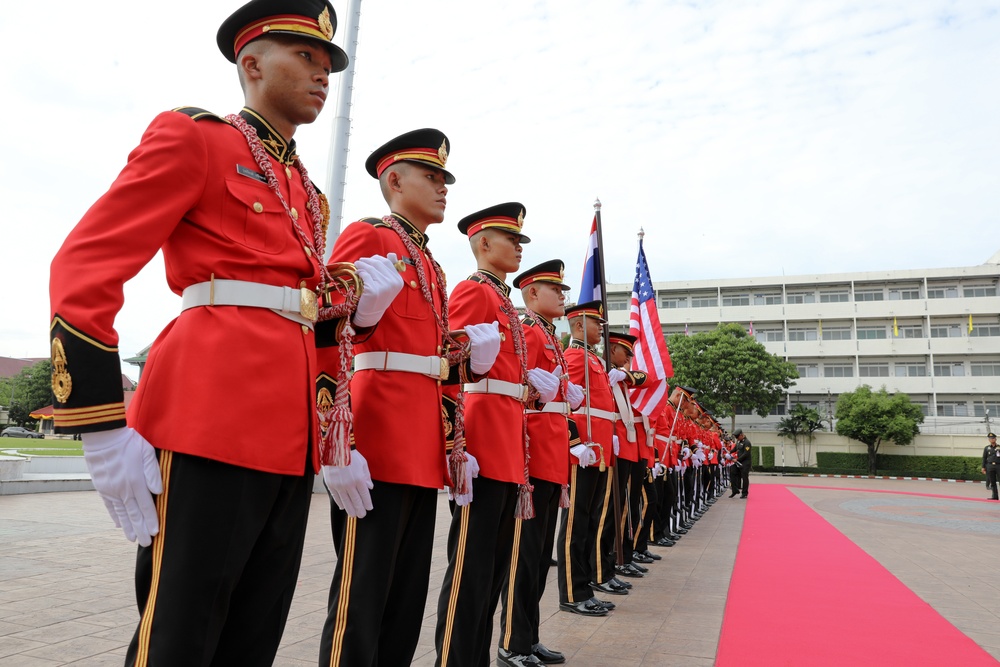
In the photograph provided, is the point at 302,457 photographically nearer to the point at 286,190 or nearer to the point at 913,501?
the point at 286,190

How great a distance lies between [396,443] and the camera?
2.57 m

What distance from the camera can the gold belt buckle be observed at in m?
1.96

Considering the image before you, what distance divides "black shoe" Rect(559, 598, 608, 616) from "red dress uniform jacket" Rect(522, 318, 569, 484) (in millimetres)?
1467

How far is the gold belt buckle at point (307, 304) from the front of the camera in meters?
1.96

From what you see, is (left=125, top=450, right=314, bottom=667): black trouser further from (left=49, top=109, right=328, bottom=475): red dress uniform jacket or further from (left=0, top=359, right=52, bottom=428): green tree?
(left=0, top=359, right=52, bottom=428): green tree

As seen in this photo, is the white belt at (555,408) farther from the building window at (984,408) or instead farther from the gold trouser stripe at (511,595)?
the building window at (984,408)

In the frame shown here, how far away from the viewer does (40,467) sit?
Answer: 1509 cm

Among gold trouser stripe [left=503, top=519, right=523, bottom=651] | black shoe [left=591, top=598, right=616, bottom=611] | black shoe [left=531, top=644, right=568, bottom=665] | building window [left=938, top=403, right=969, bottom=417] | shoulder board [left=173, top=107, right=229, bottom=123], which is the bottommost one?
black shoe [left=591, top=598, right=616, bottom=611]

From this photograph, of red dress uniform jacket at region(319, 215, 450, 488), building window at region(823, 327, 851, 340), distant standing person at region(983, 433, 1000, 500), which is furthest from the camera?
building window at region(823, 327, 851, 340)

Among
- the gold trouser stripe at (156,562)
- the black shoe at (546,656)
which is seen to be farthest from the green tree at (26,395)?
the gold trouser stripe at (156,562)

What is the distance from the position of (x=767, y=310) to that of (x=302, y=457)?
2224 inches

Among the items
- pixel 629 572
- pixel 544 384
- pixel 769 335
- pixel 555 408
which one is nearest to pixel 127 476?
pixel 544 384

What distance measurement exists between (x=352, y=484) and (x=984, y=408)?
184 ft

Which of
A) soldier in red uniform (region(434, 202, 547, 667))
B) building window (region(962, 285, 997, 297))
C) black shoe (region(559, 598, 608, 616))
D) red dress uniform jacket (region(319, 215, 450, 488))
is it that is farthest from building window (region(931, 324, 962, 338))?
red dress uniform jacket (region(319, 215, 450, 488))
